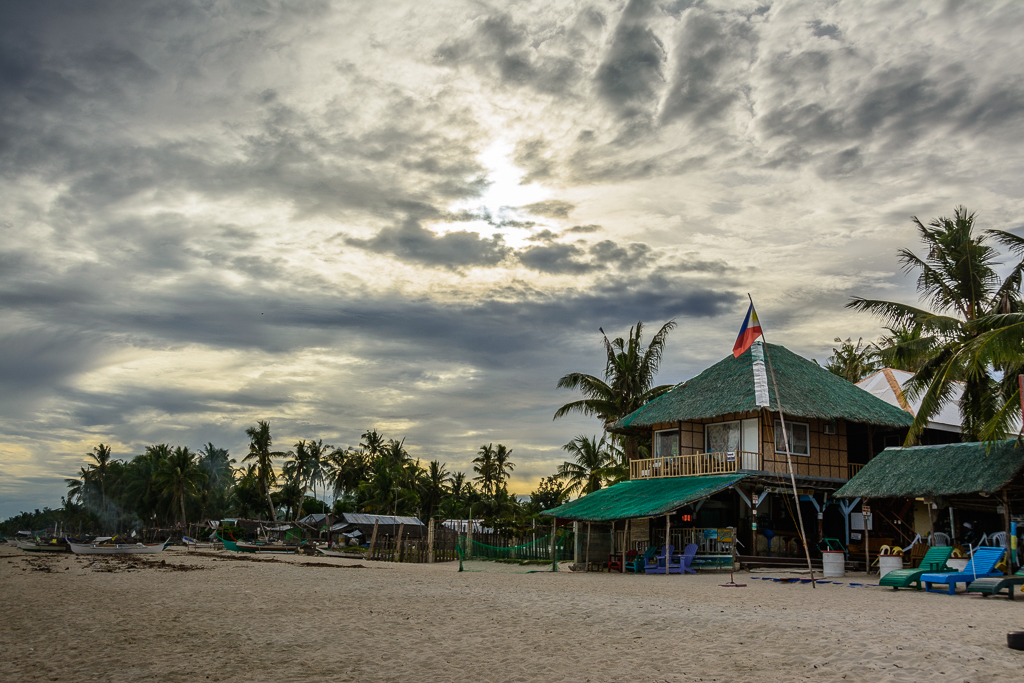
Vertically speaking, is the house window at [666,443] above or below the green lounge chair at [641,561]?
above

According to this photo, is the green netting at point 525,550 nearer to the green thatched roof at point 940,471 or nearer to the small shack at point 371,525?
the green thatched roof at point 940,471

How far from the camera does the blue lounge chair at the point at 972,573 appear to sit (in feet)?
50.2

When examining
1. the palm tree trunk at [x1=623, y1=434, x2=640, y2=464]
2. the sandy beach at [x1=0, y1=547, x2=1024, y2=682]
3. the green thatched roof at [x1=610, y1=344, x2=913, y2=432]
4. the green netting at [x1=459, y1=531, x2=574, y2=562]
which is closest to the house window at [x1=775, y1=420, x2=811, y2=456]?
the green thatched roof at [x1=610, y1=344, x2=913, y2=432]

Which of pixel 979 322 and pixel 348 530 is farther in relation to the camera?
pixel 348 530

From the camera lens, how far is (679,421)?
27.7 m

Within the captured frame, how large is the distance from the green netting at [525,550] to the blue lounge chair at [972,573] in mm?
15825

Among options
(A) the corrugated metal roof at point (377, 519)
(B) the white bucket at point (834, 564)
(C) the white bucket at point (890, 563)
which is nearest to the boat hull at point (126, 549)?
(A) the corrugated metal roof at point (377, 519)

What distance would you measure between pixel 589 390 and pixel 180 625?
26850 mm

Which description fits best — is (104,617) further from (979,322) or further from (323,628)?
(979,322)

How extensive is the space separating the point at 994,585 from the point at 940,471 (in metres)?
6.14

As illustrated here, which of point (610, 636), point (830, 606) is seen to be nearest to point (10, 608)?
point (610, 636)

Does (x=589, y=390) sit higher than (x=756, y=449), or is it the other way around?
(x=589, y=390)

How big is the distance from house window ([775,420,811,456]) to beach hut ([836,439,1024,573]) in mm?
3600

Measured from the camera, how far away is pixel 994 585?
46.8 feet
